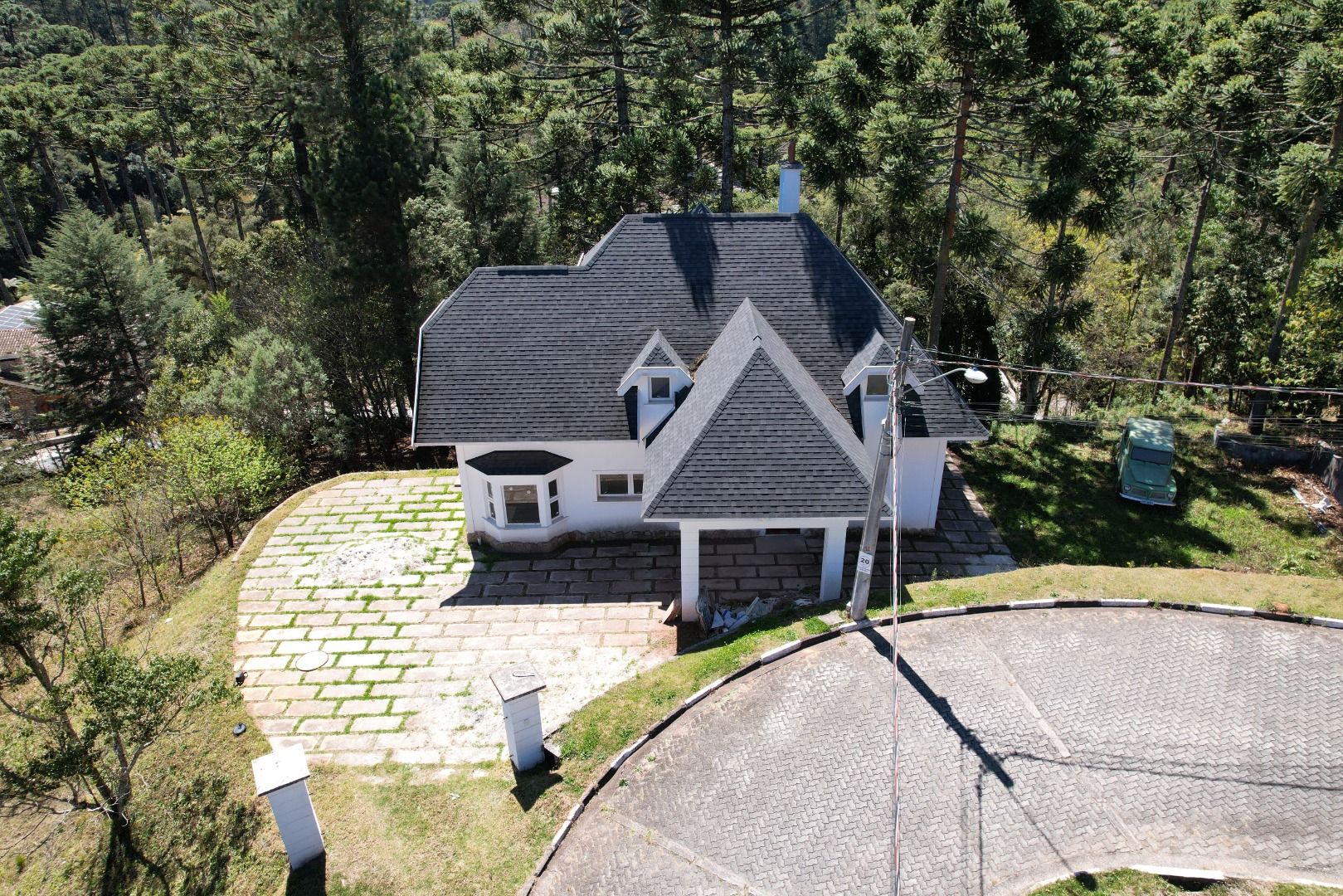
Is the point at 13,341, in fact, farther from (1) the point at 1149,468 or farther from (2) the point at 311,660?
A: (1) the point at 1149,468

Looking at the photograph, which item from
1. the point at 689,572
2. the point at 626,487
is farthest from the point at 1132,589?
the point at 626,487

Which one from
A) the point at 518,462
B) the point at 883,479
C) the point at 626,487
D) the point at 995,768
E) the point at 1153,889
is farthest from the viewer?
the point at 626,487

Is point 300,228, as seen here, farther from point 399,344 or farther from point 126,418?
point 399,344

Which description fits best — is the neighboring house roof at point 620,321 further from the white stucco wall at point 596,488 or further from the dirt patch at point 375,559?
the dirt patch at point 375,559

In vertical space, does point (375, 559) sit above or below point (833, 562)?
below

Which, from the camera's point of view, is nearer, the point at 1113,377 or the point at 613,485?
the point at 1113,377

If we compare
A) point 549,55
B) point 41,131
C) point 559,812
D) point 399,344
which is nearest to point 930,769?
point 559,812
